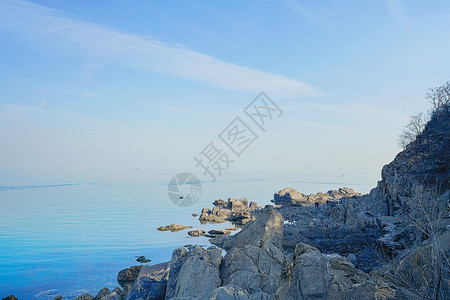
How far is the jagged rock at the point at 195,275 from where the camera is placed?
13320 millimetres

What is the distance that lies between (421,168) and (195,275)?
124 feet

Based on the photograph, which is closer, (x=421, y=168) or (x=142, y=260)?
(x=142, y=260)

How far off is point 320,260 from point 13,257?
4126 centimetres

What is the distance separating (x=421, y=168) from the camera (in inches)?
1598

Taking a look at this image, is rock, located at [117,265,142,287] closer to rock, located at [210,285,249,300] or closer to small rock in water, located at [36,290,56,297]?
small rock in water, located at [36,290,56,297]

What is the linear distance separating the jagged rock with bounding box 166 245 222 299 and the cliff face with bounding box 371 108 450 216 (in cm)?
2696

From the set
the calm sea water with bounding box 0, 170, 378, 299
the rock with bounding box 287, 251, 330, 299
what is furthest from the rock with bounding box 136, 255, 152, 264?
the rock with bounding box 287, 251, 330, 299

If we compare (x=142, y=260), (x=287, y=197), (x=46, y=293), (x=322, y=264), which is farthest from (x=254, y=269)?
(x=287, y=197)

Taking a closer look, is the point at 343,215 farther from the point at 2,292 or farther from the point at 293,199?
the point at 293,199

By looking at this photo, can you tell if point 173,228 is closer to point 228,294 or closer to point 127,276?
point 127,276

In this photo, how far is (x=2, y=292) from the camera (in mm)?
26312

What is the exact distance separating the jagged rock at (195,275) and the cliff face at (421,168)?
27.0 metres

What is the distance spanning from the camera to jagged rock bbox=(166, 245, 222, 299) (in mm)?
13320

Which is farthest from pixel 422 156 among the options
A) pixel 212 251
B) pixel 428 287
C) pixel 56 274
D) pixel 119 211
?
pixel 119 211
